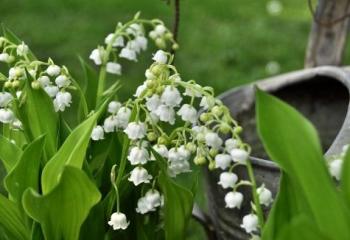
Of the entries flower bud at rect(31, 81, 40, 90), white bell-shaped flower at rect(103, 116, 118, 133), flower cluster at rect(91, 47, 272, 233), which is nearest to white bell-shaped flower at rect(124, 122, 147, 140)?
flower cluster at rect(91, 47, 272, 233)

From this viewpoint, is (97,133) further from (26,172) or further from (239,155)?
(239,155)

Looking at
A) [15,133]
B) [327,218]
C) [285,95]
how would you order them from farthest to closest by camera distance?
1. [285,95]
2. [15,133]
3. [327,218]

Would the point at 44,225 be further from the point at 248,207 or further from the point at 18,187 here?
the point at 248,207

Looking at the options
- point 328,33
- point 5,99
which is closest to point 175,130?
point 5,99

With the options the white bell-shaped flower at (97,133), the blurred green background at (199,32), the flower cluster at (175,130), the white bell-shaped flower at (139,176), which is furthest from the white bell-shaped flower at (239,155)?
the blurred green background at (199,32)

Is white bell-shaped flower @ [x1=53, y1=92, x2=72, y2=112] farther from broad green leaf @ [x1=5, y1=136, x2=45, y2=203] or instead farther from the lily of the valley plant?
broad green leaf @ [x1=5, y1=136, x2=45, y2=203]

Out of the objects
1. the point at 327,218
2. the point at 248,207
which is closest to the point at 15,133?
the point at 248,207
